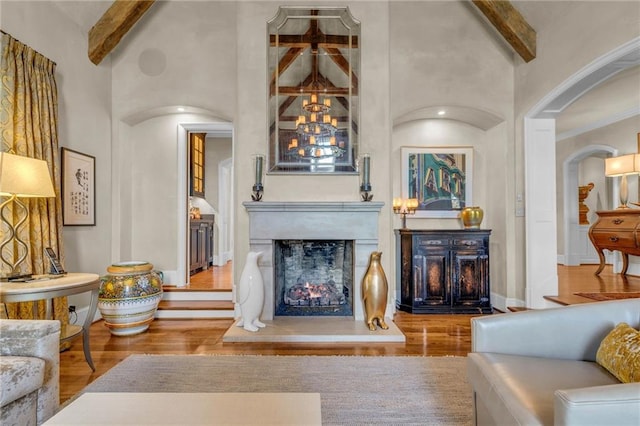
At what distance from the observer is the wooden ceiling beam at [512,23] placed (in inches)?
142

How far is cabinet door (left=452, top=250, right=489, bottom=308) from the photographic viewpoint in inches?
158

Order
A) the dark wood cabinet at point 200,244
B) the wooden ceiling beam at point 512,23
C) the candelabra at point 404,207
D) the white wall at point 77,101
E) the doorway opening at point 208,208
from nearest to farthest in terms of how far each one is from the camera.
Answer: the white wall at point 77,101
the wooden ceiling beam at point 512,23
the candelabra at point 404,207
the doorway opening at point 208,208
the dark wood cabinet at point 200,244

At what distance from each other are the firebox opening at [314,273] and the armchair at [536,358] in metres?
2.19

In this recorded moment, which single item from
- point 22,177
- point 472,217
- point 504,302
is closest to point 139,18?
point 22,177

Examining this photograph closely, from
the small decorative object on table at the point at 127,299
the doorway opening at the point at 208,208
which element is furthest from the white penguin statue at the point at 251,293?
the doorway opening at the point at 208,208

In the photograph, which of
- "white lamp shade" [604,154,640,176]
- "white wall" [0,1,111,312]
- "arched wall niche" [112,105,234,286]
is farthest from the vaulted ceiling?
"white lamp shade" [604,154,640,176]

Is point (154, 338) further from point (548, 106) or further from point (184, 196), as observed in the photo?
point (548, 106)

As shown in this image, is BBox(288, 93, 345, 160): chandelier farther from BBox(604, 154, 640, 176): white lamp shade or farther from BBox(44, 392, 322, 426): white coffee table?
BBox(604, 154, 640, 176): white lamp shade

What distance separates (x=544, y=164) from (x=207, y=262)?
18.3 ft

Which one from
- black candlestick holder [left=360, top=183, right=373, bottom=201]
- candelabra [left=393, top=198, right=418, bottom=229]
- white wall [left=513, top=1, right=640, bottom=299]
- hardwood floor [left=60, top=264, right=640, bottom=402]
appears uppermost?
white wall [left=513, top=1, right=640, bottom=299]

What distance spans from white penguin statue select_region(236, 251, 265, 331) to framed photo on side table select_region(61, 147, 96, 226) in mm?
1991

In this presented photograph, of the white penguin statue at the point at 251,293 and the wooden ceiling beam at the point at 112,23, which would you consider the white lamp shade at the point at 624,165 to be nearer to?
the white penguin statue at the point at 251,293

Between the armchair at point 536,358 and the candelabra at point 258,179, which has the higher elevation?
the candelabra at point 258,179

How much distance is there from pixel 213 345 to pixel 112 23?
Answer: 3664 millimetres
